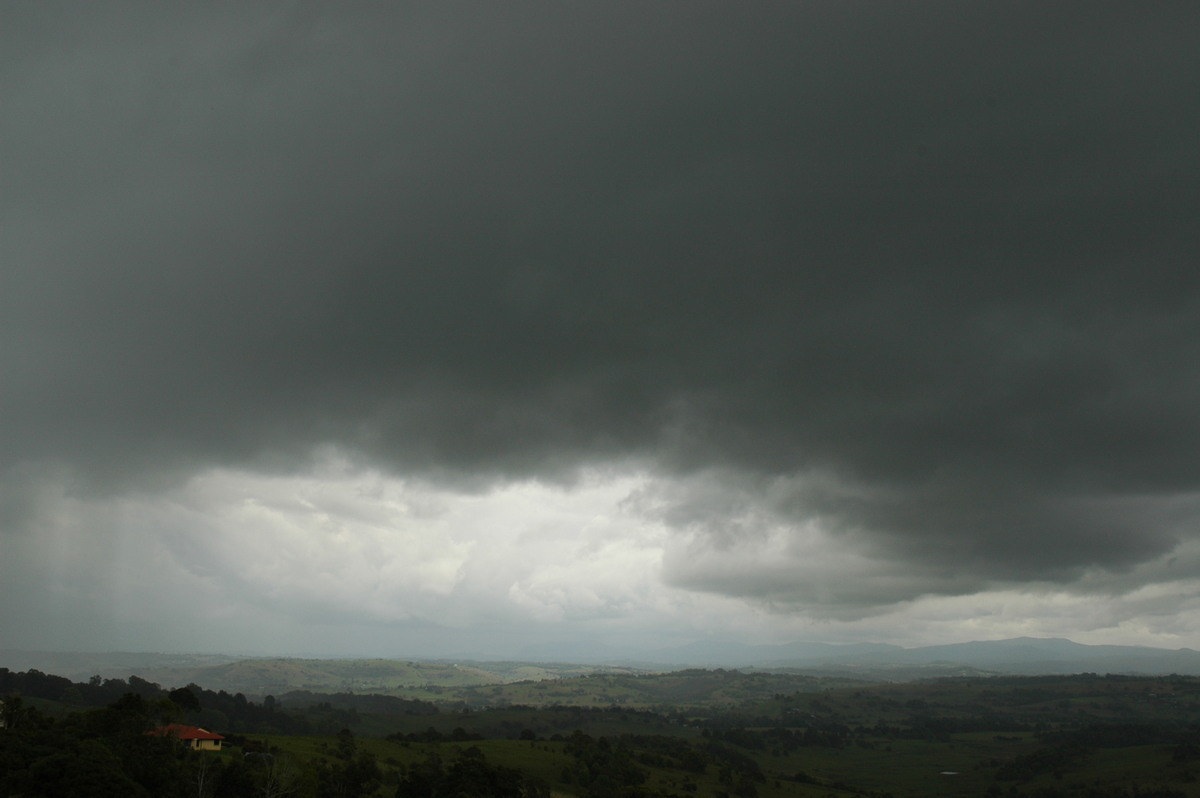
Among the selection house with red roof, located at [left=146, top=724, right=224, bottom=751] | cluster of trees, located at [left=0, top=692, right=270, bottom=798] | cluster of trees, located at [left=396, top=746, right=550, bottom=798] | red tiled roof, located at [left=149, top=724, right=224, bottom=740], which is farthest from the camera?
house with red roof, located at [left=146, top=724, right=224, bottom=751]

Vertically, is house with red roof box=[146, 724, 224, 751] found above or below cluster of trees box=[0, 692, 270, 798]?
below

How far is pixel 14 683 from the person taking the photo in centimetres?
19988

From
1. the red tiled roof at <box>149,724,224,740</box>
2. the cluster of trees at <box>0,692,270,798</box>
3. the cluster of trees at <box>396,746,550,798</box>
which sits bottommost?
the cluster of trees at <box>396,746,550,798</box>

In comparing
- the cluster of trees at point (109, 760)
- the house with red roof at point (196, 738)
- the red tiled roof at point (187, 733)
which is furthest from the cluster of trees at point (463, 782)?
the red tiled roof at point (187, 733)

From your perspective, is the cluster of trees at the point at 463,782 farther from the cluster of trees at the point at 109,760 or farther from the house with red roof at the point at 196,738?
the house with red roof at the point at 196,738

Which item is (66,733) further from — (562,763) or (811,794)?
(811,794)

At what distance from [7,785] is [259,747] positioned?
236 ft

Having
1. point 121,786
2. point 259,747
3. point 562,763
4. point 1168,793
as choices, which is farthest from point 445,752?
point 1168,793

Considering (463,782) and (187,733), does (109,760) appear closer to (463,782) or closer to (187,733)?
(463,782)

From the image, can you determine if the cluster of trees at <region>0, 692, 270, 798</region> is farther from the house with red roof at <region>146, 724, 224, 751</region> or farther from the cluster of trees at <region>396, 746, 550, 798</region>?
the cluster of trees at <region>396, 746, 550, 798</region>

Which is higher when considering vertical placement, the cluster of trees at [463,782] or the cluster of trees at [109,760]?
the cluster of trees at [109,760]

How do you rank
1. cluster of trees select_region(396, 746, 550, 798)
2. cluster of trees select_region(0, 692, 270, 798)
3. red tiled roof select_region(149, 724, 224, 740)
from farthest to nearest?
1. red tiled roof select_region(149, 724, 224, 740)
2. cluster of trees select_region(396, 746, 550, 798)
3. cluster of trees select_region(0, 692, 270, 798)

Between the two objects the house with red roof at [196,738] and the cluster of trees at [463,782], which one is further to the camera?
the house with red roof at [196,738]

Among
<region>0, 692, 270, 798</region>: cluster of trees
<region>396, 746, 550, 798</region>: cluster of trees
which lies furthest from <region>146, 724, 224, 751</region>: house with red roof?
<region>396, 746, 550, 798</region>: cluster of trees
